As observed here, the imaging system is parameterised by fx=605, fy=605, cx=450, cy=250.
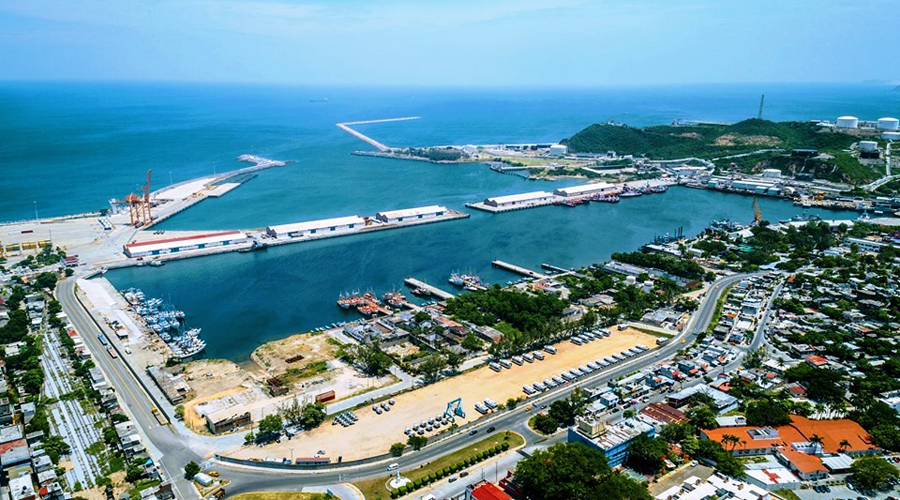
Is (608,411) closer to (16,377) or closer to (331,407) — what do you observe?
(331,407)

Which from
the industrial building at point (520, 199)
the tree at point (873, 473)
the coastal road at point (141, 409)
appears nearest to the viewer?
the tree at point (873, 473)

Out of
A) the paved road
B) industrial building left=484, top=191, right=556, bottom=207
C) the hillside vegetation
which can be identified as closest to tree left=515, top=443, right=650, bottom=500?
the paved road

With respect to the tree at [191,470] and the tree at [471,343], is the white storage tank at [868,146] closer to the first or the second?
the tree at [471,343]

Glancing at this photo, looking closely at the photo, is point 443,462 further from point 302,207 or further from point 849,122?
point 849,122

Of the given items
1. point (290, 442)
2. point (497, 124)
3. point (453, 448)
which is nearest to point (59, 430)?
point (290, 442)

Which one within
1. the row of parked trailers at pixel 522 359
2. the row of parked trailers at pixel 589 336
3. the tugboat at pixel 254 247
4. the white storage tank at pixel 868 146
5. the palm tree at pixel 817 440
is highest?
the white storage tank at pixel 868 146

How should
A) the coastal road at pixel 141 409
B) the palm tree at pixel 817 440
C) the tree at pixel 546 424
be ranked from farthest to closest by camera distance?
the tree at pixel 546 424, the palm tree at pixel 817 440, the coastal road at pixel 141 409

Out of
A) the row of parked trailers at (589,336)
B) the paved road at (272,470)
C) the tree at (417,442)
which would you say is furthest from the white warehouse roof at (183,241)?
the tree at (417,442)

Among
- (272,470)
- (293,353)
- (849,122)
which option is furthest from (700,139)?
→ (272,470)
